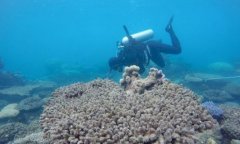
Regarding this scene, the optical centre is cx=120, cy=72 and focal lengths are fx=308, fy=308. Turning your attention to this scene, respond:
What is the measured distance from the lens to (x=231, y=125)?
626cm

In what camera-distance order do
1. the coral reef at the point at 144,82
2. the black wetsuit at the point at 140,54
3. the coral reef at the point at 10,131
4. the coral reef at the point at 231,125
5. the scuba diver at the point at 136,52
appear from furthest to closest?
the black wetsuit at the point at 140,54 < the scuba diver at the point at 136,52 < the coral reef at the point at 10,131 < the coral reef at the point at 144,82 < the coral reef at the point at 231,125

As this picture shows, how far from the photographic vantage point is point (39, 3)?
235ft

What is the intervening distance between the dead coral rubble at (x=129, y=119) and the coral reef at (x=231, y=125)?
0.97m

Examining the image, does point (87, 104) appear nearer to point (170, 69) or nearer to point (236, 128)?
point (236, 128)

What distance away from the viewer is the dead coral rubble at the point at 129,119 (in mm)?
4477

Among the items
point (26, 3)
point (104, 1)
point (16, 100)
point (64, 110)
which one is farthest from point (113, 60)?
point (104, 1)

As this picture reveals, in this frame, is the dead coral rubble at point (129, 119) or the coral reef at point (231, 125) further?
the coral reef at point (231, 125)

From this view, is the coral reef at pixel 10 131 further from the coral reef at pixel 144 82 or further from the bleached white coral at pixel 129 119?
the bleached white coral at pixel 129 119

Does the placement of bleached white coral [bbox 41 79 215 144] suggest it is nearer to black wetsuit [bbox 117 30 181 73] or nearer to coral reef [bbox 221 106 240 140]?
coral reef [bbox 221 106 240 140]

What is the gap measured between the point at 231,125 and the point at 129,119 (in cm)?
266

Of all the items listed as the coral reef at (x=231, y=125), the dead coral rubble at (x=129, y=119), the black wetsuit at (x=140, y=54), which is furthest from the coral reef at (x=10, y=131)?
the coral reef at (x=231, y=125)

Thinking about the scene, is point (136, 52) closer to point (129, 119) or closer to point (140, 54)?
point (140, 54)

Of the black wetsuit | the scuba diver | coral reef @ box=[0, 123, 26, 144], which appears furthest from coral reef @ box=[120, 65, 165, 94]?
coral reef @ box=[0, 123, 26, 144]

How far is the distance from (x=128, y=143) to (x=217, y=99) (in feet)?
42.4
